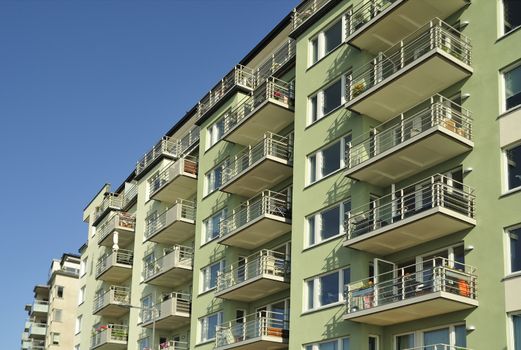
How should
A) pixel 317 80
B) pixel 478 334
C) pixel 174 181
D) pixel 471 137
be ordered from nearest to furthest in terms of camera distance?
pixel 478 334
pixel 471 137
pixel 317 80
pixel 174 181

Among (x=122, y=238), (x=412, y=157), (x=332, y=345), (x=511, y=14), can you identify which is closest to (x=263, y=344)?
(x=332, y=345)

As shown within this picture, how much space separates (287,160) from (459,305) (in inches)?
560

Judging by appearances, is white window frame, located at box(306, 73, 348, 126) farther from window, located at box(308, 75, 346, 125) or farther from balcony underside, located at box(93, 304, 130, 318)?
balcony underside, located at box(93, 304, 130, 318)

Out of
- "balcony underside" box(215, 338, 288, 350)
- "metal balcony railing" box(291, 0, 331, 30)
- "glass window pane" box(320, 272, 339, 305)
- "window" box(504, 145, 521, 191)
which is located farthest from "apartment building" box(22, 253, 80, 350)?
"window" box(504, 145, 521, 191)

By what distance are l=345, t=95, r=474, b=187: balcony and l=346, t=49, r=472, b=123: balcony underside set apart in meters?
0.39

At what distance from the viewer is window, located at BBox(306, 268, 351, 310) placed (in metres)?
31.0

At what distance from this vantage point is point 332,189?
32938 mm

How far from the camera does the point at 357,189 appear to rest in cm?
3114

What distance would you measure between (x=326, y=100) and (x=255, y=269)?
30.3ft

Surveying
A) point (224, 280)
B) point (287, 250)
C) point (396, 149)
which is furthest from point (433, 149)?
point (224, 280)

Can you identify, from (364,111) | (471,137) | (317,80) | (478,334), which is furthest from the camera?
(317,80)

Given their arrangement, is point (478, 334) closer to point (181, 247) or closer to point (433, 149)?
point (433, 149)

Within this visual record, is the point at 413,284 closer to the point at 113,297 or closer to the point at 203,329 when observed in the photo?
the point at 203,329

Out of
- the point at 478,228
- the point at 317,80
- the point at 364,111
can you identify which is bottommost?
the point at 478,228
